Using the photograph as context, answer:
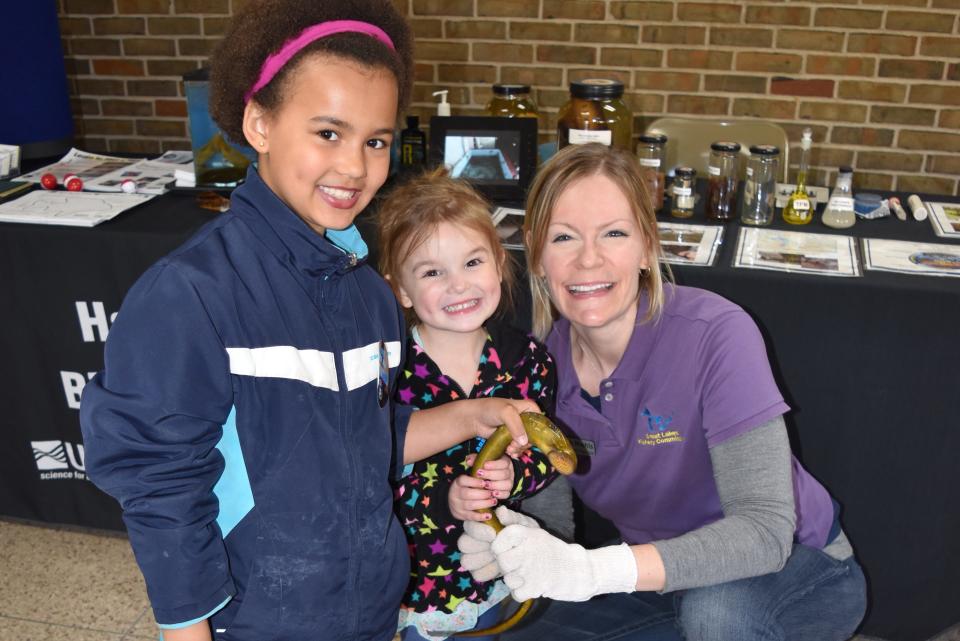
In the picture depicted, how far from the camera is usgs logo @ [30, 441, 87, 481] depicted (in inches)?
82.5

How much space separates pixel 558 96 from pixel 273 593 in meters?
2.65

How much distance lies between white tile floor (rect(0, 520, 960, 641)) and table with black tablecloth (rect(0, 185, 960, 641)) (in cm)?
25

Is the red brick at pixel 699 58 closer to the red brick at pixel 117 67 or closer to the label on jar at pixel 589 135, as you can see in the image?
the label on jar at pixel 589 135

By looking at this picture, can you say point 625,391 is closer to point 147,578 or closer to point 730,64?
point 147,578

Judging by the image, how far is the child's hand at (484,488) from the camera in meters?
1.32

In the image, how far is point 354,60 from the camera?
3.45 ft

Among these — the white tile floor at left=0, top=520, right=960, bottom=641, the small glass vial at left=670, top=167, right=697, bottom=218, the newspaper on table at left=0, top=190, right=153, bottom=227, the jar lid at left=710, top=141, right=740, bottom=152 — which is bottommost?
the white tile floor at left=0, top=520, right=960, bottom=641

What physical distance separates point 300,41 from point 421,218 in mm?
450

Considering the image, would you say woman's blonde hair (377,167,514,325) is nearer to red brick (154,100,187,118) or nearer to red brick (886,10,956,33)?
red brick (886,10,956,33)

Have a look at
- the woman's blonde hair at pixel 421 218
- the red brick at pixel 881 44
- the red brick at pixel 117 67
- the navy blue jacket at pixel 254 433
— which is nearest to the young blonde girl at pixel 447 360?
the woman's blonde hair at pixel 421 218

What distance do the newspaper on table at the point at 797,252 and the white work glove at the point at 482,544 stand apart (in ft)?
2.37

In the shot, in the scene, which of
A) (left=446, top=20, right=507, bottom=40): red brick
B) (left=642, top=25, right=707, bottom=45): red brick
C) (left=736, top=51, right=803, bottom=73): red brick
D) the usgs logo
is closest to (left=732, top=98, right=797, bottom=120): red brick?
(left=736, top=51, right=803, bottom=73): red brick

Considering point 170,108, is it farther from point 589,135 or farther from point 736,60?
point 589,135

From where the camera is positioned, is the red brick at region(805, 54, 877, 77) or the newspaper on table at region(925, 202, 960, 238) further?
the red brick at region(805, 54, 877, 77)
